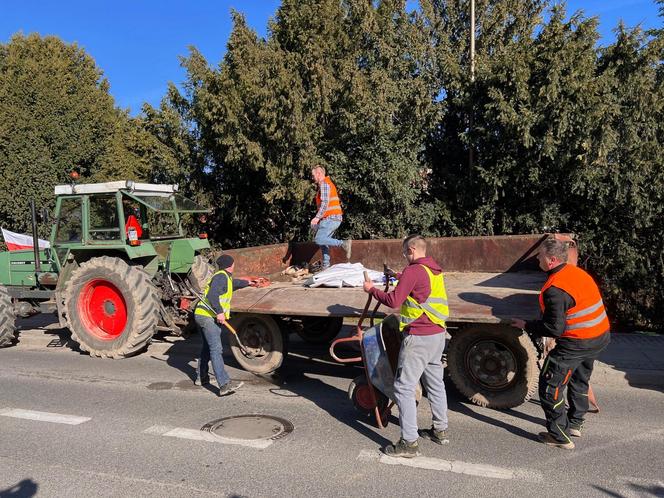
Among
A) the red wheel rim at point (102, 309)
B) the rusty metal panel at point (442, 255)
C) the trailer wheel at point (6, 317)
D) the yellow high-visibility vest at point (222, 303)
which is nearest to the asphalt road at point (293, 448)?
the yellow high-visibility vest at point (222, 303)

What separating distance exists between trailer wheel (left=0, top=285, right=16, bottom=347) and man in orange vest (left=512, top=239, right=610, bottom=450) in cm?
804

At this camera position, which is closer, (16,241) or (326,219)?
(326,219)

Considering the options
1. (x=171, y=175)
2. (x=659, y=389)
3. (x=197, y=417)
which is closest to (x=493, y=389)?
(x=659, y=389)

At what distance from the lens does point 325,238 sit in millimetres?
7492

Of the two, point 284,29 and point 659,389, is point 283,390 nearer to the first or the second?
point 659,389

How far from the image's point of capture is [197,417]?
536 centimetres

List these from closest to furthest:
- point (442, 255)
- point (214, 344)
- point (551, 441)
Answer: point (551, 441), point (214, 344), point (442, 255)

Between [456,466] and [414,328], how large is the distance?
3.49 feet

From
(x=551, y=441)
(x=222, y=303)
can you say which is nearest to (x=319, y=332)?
(x=222, y=303)

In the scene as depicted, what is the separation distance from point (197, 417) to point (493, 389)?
287 cm

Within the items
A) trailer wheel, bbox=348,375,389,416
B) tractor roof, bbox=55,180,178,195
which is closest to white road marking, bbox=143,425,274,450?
trailer wheel, bbox=348,375,389,416

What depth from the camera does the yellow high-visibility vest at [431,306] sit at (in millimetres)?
4328

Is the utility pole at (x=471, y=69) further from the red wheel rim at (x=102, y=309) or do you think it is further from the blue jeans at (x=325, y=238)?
the red wheel rim at (x=102, y=309)

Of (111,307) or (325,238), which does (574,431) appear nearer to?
(325,238)
